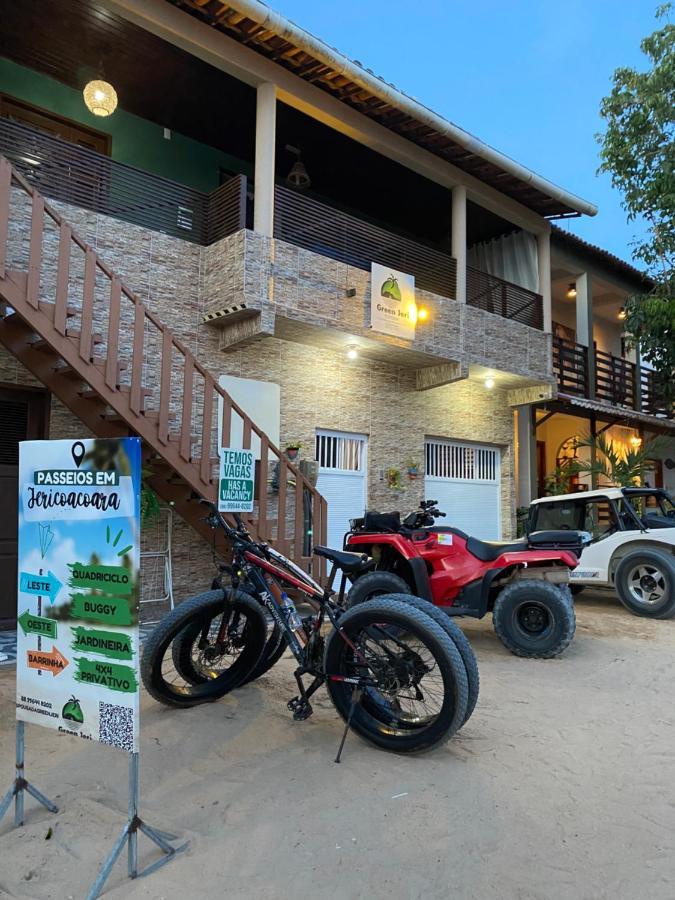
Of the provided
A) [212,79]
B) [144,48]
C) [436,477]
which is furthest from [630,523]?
[144,48]

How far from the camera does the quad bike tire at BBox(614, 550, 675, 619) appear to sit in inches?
295

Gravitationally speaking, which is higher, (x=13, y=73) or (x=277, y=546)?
(x=13, y=73)

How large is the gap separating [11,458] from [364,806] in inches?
223

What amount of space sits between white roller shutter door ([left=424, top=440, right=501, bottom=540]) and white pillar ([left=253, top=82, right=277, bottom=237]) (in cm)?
498

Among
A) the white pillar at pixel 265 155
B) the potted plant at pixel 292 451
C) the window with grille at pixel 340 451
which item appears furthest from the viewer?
the window with grille at pixel 340 451

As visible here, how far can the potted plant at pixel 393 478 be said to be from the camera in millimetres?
10102

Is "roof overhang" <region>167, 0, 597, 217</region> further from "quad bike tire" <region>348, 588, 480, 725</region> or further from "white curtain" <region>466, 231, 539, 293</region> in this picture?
"quad bike tire" <region>348, 588, 480, 725</region>

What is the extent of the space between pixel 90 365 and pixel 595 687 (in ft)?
16.9

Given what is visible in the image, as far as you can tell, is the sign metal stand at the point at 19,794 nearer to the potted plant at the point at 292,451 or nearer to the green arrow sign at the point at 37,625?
the green arrow sign at the point at 37,625

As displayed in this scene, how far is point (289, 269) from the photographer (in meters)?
8.11

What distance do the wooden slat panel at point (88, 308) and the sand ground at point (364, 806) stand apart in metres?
2.96

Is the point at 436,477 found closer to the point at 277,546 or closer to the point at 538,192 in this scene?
the point at 277,546

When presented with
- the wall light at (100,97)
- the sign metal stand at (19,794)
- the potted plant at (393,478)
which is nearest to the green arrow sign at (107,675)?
the sign metal stand at (19,794)

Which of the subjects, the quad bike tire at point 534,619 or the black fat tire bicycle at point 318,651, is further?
the quad bike tire at point 534,619
